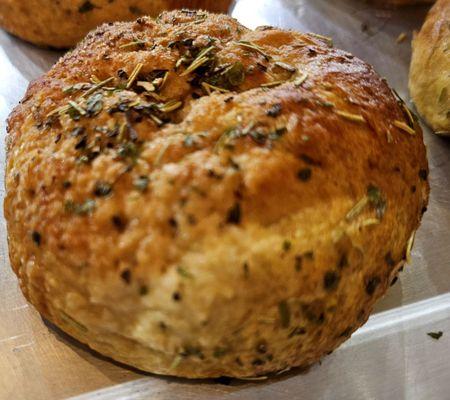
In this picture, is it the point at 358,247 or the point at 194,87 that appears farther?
the point at 194,87

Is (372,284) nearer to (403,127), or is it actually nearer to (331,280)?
(331,280)

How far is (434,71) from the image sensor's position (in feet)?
8.65

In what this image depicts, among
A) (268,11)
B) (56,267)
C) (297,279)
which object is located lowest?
(268,11)

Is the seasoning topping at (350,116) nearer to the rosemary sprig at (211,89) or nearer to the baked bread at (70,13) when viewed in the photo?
the rosemary sprig at (211,89)

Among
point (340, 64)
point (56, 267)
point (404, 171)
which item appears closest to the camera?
point (56, 267)

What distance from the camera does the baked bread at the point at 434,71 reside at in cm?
259

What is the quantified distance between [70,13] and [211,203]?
160 centimetres

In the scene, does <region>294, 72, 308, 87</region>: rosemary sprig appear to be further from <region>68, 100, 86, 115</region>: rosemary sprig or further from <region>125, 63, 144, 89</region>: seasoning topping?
<region>68, 100, 86, 115</region>: rosemary sprig

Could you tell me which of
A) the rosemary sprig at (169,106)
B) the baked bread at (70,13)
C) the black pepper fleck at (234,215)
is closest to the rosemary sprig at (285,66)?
the rosemary sprig at (169,106)

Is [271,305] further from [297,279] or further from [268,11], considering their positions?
[268,11]

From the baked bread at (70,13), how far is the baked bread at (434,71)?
0.89 metres

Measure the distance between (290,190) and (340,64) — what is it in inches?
20.4

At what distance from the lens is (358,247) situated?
1538 mm

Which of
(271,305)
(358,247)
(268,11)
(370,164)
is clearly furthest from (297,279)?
(268,11)
